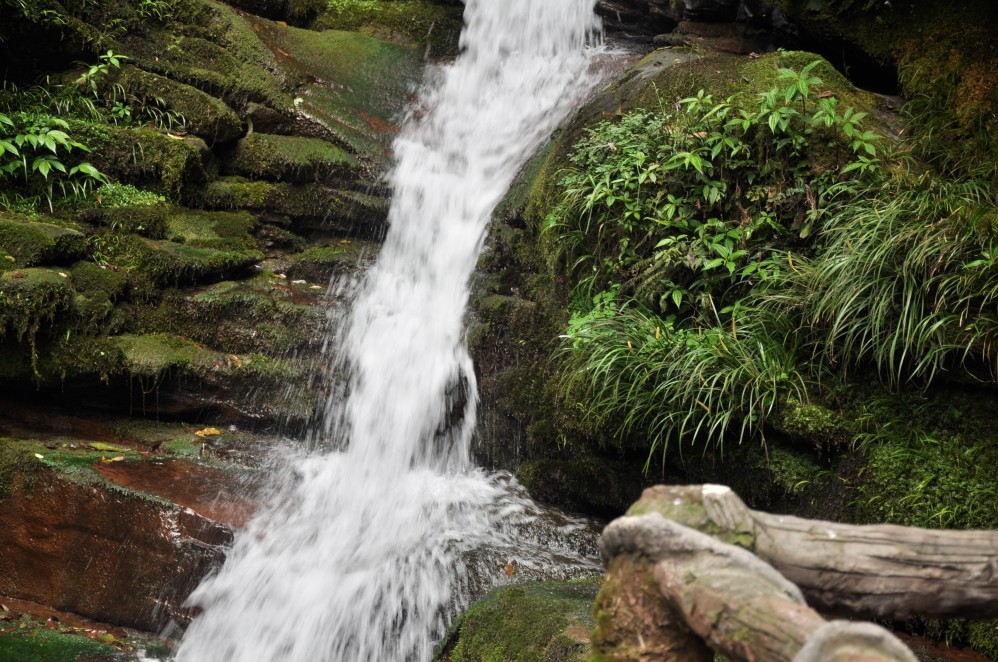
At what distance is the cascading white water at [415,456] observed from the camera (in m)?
4.47

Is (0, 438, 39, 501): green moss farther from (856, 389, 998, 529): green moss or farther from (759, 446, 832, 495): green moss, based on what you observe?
(856, 389, 998, 529): green moss

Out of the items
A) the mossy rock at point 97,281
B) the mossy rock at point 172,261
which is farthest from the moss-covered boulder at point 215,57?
the mossy rock at point 97,281

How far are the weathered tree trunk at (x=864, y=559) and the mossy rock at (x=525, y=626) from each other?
1.67 m

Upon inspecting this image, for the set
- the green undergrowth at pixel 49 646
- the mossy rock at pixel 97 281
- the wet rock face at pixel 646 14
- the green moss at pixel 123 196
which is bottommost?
the green undergrowth at pixel 49 646

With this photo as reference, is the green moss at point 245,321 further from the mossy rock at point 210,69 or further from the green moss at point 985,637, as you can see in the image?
the green moss at point 985,637

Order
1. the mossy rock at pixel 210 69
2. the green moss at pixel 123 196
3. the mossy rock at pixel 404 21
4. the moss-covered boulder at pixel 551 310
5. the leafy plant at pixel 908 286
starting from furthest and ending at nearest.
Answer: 1. the mossy rock at pixel 404 21
2. the mossy rock at pixel 210 69
3. the green moss at pixel 123 196
4. the moss-covered boulder at pixel 551 310
5. the leafy plant at pixel 908 286

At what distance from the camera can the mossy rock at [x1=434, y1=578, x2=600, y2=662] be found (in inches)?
139

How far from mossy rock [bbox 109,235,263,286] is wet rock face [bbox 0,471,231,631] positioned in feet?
6.47

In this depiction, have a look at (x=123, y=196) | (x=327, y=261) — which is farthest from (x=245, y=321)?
(x=123, y=196)

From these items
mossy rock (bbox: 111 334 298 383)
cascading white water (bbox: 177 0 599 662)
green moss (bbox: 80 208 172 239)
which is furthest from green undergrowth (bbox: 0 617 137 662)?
green moss (bbox: 80 208 172 239)

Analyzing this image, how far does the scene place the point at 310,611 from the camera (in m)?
4.50

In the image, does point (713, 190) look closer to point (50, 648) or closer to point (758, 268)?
point (758, 268)

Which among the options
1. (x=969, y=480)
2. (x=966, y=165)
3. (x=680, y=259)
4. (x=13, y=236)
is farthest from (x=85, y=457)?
(x=966, y=165)

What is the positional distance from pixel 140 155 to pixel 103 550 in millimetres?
3823
